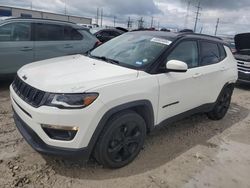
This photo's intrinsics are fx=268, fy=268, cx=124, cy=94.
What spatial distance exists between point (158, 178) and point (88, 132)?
1.10 meters

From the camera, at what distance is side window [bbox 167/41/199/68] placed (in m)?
3.90

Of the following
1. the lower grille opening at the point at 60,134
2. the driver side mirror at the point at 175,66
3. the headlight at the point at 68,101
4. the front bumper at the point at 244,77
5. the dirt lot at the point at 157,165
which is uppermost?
the driver side mirror at the point at 175,66

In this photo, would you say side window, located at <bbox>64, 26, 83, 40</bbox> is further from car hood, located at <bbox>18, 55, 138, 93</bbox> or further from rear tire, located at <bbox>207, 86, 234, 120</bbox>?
rear tire, located at <bbox>207, 86, 234, 120</bbox>

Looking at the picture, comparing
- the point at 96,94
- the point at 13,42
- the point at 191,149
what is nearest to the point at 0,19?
the point at 13,42

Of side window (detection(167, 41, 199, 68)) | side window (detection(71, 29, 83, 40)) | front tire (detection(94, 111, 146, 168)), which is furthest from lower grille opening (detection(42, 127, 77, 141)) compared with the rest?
side window (detection(71, 29, 83, 40))

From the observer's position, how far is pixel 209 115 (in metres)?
5.46

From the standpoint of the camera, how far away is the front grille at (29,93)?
2828 millimetres

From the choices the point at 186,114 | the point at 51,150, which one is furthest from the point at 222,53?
the point at 51,150

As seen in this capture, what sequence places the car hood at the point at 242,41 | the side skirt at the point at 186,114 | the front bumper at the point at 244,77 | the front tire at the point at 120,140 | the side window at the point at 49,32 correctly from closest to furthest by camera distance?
the front tire at the point at 120,140 < the side skirt at the point at 186,114 < the side window at the point at 49,32 < the front bumper at the point at 244,77 < the car hood at the point at 242,41

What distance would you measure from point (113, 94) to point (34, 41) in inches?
166

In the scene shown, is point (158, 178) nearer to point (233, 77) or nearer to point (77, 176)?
point (77, 176)

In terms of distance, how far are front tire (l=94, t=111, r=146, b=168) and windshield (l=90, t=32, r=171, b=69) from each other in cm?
74

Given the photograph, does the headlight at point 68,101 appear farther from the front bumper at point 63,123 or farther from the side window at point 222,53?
the side window at point 222,53

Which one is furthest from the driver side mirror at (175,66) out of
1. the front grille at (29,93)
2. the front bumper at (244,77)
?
the front bumper at (244,77)
